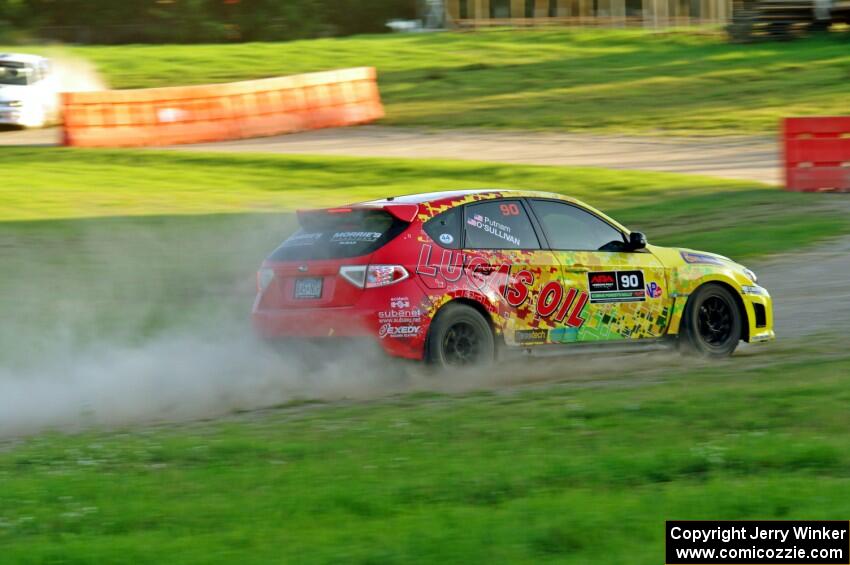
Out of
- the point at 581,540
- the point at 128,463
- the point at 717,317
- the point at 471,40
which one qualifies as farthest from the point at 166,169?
the point at 471,40

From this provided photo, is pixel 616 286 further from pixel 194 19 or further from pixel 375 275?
pixel 194 19

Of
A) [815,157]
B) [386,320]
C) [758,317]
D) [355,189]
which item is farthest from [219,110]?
[386,320]

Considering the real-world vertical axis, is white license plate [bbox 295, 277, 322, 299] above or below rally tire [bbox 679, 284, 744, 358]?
above

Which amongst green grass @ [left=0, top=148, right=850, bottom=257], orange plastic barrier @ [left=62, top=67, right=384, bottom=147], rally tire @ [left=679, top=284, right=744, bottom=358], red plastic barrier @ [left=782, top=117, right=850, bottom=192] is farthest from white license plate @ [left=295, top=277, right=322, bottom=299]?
orange plastic barrier @ [left=62, top=67, right=384, bottom=147]

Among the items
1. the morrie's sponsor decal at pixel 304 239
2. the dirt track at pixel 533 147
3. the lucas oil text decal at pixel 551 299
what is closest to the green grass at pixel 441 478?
the lucas oil text decal at pixel 551 299

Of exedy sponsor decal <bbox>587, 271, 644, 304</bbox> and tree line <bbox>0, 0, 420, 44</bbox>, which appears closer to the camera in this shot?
exedy sponsor decal <bbox>587, 271, 644, 304</bbox>

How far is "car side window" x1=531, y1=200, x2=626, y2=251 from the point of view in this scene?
11070 mm

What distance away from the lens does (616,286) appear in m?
11.3

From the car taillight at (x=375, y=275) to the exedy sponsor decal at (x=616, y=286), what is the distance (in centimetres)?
181

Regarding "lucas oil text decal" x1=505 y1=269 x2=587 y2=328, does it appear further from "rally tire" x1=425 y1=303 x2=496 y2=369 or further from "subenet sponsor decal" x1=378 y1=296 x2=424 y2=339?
"subenet sponsor decal" x1=378 y1=296 x2=424 y2=339

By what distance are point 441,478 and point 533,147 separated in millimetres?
24201

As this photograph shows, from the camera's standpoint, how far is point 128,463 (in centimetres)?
751

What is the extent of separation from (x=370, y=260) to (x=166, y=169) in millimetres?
16424

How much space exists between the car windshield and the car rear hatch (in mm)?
23909
